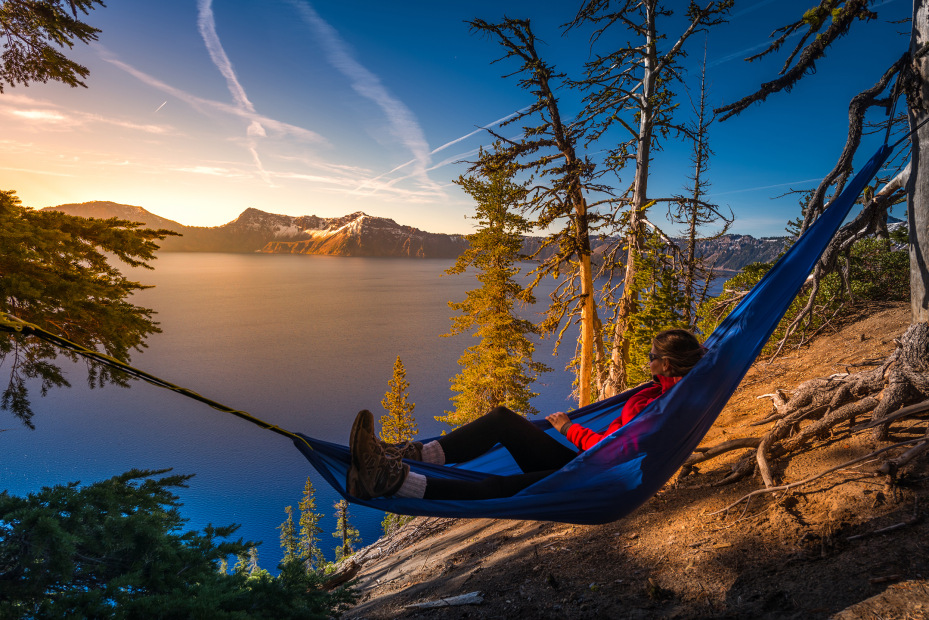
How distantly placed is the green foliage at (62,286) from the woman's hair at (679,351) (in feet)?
18.1

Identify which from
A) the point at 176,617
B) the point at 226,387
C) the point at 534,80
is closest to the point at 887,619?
the point at 176,617

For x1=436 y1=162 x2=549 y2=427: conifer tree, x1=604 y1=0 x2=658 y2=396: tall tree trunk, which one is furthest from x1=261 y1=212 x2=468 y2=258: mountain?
x1=604 y1=0 x2=658 y2=396: tall tree trunk

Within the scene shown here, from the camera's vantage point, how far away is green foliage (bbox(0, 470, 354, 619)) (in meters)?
1.63

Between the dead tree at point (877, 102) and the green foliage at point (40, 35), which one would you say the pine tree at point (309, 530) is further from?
the dead tree at point (877, 102)

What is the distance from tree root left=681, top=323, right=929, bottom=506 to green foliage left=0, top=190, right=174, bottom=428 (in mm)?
6116

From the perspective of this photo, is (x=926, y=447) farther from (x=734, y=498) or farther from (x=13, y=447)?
(x=13, y=447)

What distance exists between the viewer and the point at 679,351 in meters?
2.32

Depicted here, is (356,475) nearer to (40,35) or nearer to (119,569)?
(119,569)

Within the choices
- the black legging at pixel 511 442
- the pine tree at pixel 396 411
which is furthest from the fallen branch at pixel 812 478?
the pine tree at pixel 396 411

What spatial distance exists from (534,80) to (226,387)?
32.8 metres

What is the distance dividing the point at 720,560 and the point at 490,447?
1.14 meters

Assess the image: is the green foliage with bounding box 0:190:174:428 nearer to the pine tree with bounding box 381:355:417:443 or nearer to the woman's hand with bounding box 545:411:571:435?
the woman's hand with bounding box 545:411:571:435

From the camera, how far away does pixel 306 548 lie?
68.2 ft

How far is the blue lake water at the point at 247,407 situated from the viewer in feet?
72.4
